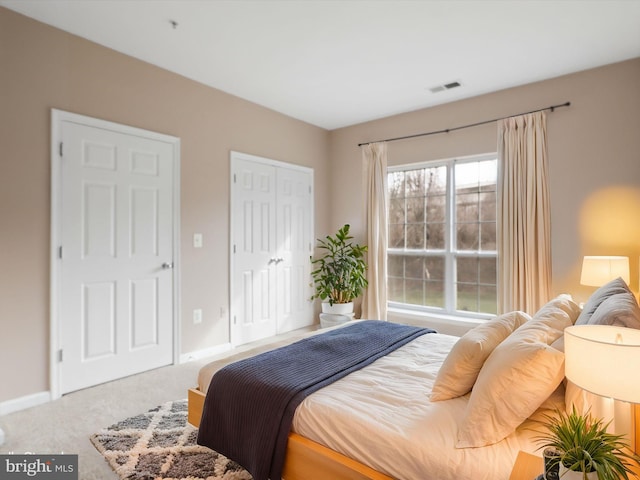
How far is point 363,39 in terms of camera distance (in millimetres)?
2945

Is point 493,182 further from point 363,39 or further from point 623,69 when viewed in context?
point 363,39

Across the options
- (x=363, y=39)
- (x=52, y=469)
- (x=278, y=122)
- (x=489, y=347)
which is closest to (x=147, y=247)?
(x=52, y=469)

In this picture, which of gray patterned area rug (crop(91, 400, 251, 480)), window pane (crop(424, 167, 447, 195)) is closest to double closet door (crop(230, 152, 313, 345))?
window pane (crop(424, 167, 447, 195))

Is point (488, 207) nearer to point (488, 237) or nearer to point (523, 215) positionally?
point (488, 237)

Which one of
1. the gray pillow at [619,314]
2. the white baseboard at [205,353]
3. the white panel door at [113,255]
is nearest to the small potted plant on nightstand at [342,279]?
the white baseboard at [205,353]

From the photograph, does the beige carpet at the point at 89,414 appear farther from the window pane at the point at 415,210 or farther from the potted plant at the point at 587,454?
the window pane at the point at 415,210

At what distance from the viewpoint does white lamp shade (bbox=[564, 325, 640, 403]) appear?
3.36 ft

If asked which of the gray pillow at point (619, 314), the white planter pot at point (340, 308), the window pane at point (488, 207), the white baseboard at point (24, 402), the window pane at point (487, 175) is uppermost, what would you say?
the window pane at point (487, 175)

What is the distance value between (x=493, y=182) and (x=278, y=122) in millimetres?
2617

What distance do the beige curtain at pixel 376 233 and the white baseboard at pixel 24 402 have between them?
11.1 feet

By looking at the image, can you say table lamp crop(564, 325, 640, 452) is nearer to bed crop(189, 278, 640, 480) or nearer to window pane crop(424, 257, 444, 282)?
bed crop(189, 278, 640, 480)

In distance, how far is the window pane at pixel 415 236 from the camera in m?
4.67

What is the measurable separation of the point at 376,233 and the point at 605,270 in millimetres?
2454

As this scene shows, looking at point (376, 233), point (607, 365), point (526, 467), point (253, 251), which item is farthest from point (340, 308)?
point (607, 365)
